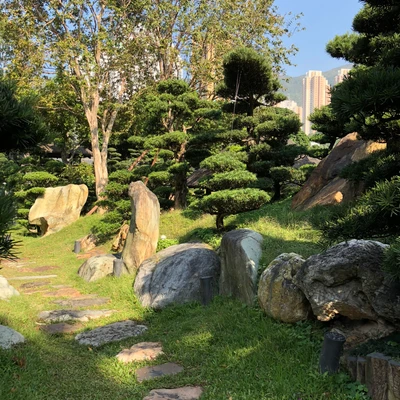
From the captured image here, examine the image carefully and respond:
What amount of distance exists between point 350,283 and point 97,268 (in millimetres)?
6170

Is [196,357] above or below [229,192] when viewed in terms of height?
below

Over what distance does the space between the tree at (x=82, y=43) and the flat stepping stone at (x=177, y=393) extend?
13.3 metres

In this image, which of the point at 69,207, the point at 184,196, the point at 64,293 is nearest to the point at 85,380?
Result: the point at 64,293

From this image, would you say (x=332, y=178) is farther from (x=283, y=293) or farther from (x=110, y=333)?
(x=110, y=333)

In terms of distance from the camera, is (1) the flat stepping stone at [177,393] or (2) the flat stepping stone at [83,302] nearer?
(1) the flat stepping stone at [177,393]

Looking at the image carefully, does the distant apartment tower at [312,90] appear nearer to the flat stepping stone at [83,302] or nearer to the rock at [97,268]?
the rock at [97,268]

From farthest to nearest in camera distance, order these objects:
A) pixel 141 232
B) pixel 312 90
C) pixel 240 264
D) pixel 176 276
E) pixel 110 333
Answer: pixel 312 90, pixel 141 232, pixel 176 276, pixel 240 264, pixel 110 333

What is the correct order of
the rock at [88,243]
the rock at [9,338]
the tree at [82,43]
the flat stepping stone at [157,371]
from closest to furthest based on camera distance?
the flat stepping stone at [157,371] < the rock at [9,338] < the rock at [88,243] < the tree at [82,43]

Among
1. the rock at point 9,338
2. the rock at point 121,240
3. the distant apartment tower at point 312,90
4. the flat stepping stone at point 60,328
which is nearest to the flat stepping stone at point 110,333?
the flat stepping stone at point 60,328

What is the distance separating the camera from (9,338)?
4.73 m

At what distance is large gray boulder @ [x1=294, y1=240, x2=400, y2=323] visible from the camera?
3797 millimetres

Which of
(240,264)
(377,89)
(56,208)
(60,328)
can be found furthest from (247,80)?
(56,208)

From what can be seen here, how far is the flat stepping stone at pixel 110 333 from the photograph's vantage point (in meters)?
5.35

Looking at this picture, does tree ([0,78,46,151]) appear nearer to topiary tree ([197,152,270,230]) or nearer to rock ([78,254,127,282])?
topiary tree ([197,152,270,230])
